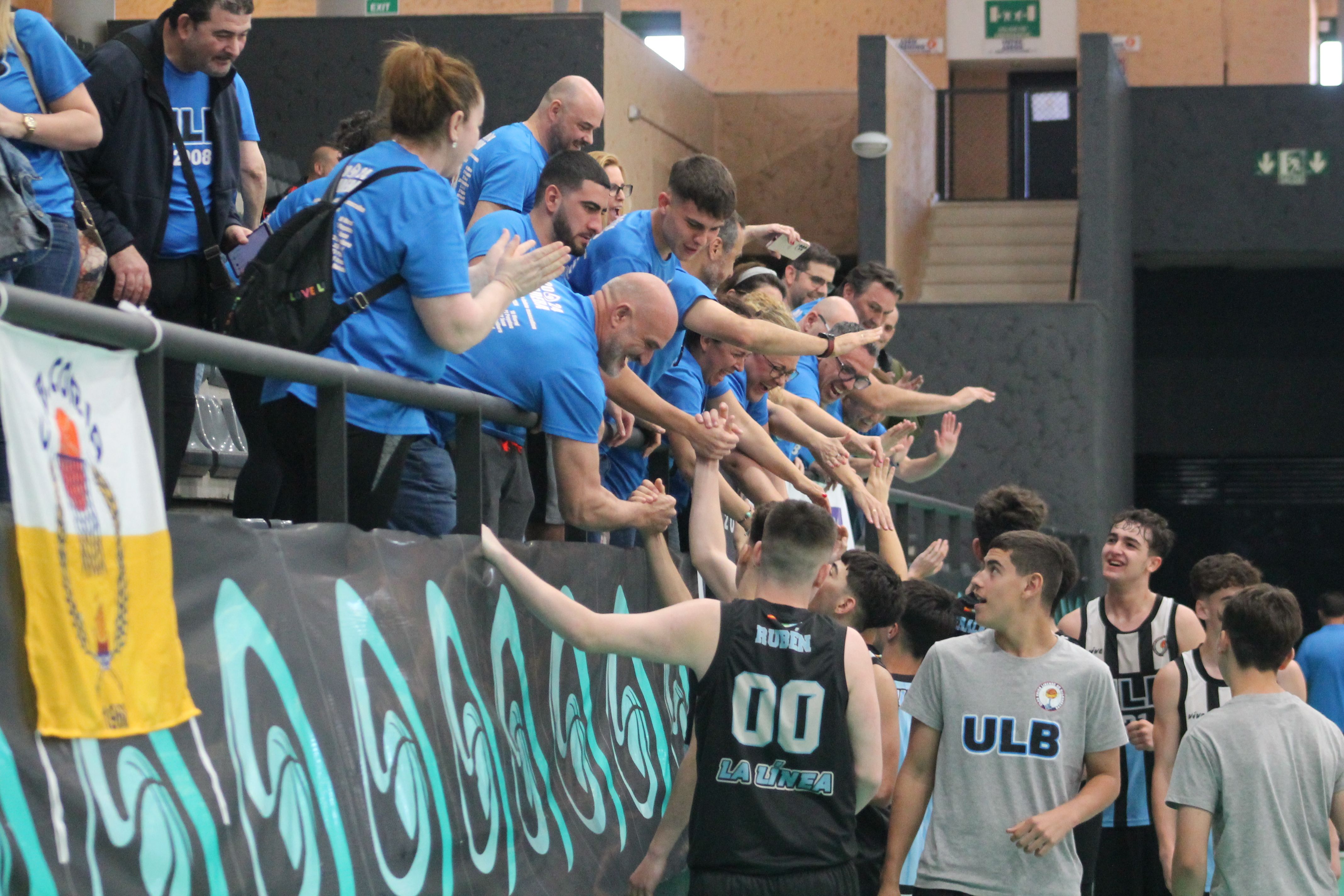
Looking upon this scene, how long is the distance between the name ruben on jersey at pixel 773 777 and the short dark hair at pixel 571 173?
190 cm

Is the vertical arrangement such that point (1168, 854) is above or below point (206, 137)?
below

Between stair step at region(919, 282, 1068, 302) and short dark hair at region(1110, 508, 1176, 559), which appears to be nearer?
short dark hair at region(1110, 508, 1176, 559)

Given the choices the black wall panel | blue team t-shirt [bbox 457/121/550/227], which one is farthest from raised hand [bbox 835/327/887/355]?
the black wall panel

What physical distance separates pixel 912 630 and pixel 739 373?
1322 millimetres

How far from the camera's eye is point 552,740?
4285mm

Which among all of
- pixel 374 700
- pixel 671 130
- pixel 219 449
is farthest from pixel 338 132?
pixel 671 130

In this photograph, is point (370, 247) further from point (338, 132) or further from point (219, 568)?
point (338, 132)

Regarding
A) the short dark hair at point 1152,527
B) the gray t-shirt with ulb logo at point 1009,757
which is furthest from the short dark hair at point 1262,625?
the short dark hair at point 1152,527

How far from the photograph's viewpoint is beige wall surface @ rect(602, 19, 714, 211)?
1417 centimetres

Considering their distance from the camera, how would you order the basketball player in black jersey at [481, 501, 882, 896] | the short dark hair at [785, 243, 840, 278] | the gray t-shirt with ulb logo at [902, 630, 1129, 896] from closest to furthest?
the basketball player in black jersey at [481, 501, 882, 896], the gray t-shirt with ulb logo at [902, 630, 1129, 896], the short dark hair at [785, 243, 840, 278]

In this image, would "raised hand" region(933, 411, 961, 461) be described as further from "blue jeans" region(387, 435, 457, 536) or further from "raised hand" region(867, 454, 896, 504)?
"blue jeans" region(387, 435, 457, 536)

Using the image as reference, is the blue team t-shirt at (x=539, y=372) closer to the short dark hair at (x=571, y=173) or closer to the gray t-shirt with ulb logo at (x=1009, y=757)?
the short dark hair at (x=571, y=173)

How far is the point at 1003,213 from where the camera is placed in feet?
61.8

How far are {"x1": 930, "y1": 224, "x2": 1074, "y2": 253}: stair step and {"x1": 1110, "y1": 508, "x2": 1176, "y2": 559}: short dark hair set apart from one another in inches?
462
